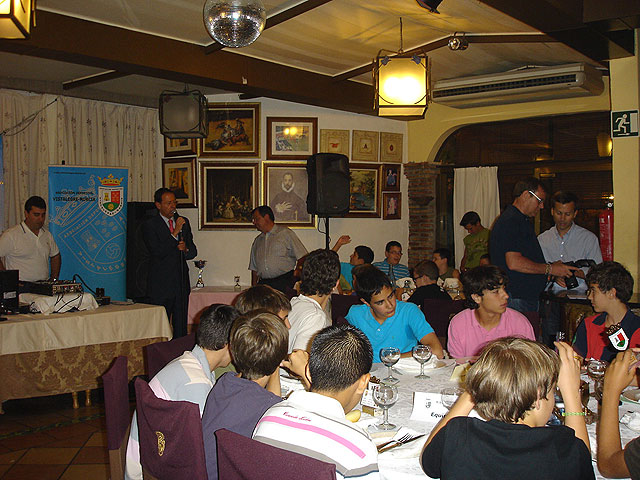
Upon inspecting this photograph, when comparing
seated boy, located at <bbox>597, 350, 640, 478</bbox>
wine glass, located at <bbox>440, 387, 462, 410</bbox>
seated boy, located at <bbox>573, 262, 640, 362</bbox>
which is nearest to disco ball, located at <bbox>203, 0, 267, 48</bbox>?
wine glass, located at <bbox>440, 387, 462, 410</bbox>

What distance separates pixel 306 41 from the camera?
6.06 m

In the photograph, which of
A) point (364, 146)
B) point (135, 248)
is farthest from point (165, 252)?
point (364, 146)

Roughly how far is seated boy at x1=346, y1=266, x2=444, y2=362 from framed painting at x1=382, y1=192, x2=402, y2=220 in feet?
16.8

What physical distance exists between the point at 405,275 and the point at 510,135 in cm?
251

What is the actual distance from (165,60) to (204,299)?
2843 mm

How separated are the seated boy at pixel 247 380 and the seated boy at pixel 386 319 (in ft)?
3.21

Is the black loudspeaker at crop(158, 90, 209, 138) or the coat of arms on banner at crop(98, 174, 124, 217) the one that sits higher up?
the black loudspeaker at crop(158, 90, 209, 138)

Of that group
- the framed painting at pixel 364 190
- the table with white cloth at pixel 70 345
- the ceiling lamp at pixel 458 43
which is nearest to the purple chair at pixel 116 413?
the table with white cloth at pixel 70 345

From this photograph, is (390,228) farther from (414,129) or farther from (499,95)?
(499,95)

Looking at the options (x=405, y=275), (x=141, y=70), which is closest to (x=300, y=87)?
(x=141, y=70)

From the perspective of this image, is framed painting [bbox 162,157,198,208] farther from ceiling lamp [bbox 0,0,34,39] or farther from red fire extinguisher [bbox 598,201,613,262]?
ceiling lamp [bbox 0,0,34,39]

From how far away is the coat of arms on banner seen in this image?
7.72 metres

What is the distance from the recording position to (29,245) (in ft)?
19.8

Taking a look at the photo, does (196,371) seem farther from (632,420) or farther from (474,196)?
(474,196)
